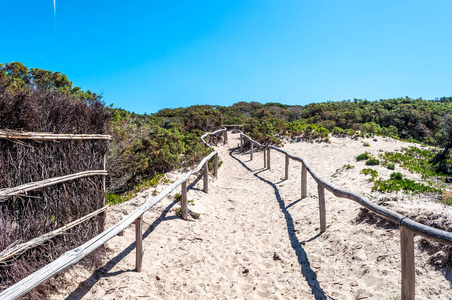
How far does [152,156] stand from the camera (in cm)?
966

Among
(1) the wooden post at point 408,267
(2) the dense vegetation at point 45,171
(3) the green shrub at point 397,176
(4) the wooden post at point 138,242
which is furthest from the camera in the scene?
(3) the green shrub at point 397,176

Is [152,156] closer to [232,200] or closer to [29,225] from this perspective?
[232,200]

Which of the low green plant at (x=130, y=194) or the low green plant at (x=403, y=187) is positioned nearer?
the low green plant at (x=403, y=187)

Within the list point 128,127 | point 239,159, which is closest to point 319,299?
point 128,127

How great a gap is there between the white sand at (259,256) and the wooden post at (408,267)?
15.2 inches

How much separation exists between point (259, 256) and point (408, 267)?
93.2 inches

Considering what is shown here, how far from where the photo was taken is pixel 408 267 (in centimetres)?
264

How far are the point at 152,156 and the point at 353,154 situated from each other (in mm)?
8973

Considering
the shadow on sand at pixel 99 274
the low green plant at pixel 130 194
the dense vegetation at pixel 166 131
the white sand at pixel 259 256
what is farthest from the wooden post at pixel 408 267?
the low green plant at pixel 130 194

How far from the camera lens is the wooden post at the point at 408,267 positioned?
264 cm

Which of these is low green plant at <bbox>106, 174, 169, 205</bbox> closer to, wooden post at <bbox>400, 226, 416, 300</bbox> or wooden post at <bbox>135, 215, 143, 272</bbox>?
wooden post at <bbox>135, 215, 143, 272</bbox>

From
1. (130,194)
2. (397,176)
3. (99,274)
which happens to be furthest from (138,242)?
(397,176)

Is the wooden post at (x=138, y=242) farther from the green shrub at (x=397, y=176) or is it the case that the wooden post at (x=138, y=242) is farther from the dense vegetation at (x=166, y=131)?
the green shrub at (x=397, y=176)

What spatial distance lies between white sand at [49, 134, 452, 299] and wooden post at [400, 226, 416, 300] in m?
0.39
